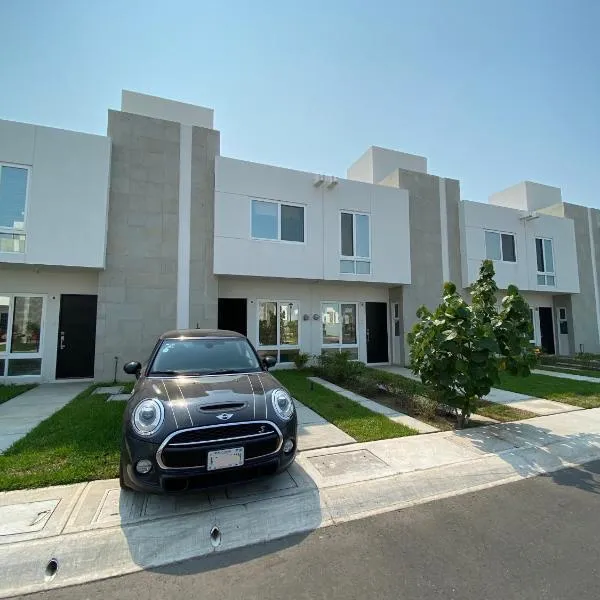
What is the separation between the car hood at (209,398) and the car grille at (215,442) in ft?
0.24

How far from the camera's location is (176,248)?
34.0ft

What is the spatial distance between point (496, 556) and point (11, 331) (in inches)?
473

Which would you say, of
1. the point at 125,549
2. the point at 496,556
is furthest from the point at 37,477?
the point at 496,556

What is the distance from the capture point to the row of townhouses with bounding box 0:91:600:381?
9320 millimetres

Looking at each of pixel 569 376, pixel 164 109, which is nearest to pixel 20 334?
pixel 164 109

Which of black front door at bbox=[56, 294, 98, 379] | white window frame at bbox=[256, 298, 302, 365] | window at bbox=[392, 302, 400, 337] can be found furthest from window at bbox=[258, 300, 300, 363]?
black front door at bbox=[56, 294, 98, 379]

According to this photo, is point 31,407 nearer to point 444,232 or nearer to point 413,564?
point 413,564

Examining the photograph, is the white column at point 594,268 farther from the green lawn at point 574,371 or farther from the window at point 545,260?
the green lawn at point 574,371

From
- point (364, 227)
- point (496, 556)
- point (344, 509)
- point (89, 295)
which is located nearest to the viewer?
point (496, 556)

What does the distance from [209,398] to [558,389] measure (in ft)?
31.4

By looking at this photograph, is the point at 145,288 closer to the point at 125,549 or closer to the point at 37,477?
the point at 37,477

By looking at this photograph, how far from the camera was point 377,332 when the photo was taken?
46.0ft

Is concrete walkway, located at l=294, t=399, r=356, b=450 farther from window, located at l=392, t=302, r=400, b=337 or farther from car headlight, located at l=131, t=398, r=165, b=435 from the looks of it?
window, located at l=392, t=302, r=400, b=337

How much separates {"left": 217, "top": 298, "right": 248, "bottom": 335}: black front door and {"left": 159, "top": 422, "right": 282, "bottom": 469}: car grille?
334 inches
